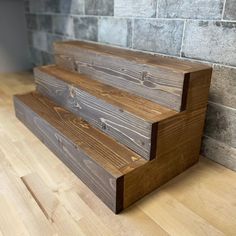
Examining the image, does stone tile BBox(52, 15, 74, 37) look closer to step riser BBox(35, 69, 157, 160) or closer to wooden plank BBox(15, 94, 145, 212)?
step riser BBox(35, 69, 157, 160)

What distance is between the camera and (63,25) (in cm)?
199

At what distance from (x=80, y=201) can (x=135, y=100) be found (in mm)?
428

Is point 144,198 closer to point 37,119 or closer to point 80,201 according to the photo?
point 80,201

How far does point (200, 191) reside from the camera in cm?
96

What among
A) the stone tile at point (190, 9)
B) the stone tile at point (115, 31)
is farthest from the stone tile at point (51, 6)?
the stone tile at point (190, 9)

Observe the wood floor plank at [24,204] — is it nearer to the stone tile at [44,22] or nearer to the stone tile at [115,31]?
the stone tile at [115,31]

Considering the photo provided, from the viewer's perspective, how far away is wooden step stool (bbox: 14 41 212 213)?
2.79 feet

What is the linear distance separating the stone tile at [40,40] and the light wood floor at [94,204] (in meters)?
1.48

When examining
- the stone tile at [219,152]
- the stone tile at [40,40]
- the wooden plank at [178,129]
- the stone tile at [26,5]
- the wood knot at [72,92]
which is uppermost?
the stone tile at [26,5]

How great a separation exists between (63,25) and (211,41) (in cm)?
132

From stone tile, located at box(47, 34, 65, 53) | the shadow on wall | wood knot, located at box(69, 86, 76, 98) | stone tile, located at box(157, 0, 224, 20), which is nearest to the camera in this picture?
stone tile, located at box(157, 0, 224, 20)

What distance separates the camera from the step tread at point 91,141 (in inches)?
33.1

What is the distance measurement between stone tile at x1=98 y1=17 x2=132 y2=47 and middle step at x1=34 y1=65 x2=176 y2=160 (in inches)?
13.8

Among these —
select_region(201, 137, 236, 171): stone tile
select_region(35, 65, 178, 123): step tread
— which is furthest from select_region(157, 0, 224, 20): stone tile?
select_region(201, 137, 236, 171): stone tile
